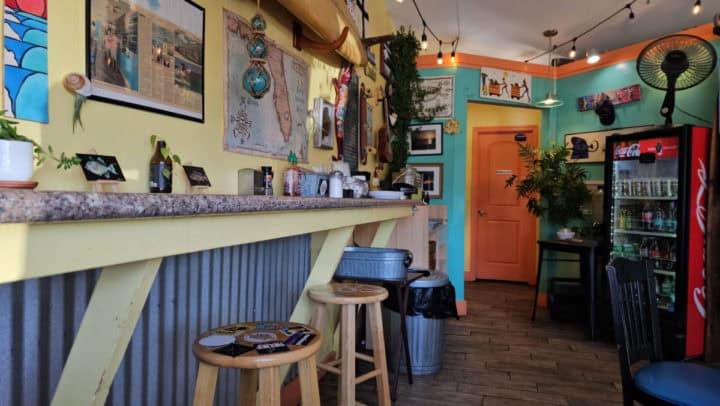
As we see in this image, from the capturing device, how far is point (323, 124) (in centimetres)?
266

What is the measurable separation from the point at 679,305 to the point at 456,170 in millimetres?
2275

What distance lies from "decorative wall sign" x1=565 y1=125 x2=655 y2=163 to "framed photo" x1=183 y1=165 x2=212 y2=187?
171 inches

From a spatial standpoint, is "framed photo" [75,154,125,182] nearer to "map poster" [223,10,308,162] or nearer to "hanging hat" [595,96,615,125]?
"map poster" [223,10,308,162]

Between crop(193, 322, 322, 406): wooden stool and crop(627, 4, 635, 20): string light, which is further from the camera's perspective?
crop(627, 4, 635, 20): string light

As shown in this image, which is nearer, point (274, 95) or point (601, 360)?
point (274, 95)

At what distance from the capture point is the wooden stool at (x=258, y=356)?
1.09m

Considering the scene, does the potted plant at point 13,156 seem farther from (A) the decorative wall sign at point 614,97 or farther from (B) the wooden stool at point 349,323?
(A) the decorative wall sign at point 614,97

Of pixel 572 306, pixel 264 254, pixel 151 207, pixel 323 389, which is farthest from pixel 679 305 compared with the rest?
pixel 151 207

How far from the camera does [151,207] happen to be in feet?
2.53

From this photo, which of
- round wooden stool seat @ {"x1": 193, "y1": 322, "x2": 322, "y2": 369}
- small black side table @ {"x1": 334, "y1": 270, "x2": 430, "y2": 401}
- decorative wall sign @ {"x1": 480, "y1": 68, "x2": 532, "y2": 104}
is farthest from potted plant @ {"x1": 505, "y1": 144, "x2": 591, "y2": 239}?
round wooden stool seat @ {"x1": 193, "y1": 322, "x2": 322, "y2": 369}

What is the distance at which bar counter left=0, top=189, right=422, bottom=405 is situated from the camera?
0.60 m

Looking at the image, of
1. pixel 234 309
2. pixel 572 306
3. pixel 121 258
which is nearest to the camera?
pixel 121 258

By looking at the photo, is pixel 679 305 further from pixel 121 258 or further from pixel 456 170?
pixel 121 258

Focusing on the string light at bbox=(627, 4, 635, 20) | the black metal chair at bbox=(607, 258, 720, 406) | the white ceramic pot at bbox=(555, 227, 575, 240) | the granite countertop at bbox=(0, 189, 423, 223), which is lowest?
the black metal chair at bbox=(607, 258, 720, 406)
